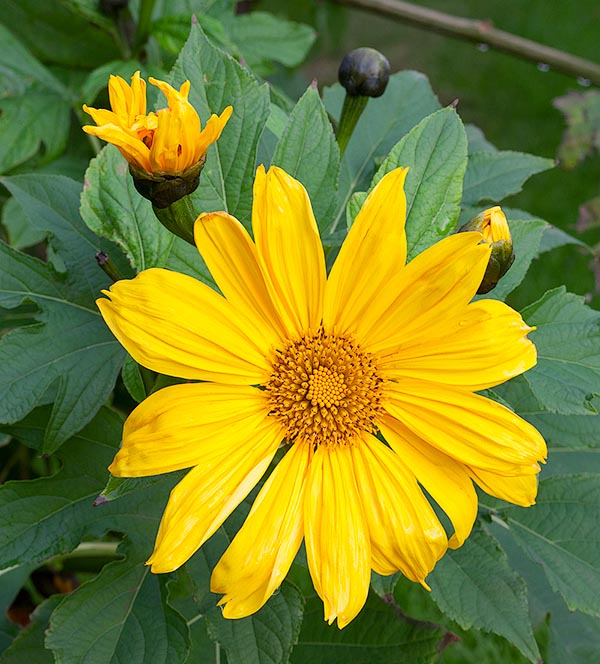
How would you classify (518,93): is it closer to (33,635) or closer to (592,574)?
(592,574)

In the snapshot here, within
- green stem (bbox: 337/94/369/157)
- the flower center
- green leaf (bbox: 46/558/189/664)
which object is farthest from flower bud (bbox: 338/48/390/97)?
green leaf (bbox: 46/558/189/664)

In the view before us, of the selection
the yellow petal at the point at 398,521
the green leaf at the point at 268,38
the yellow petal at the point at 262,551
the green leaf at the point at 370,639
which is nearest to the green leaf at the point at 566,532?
the green leaf at the point at 370,639

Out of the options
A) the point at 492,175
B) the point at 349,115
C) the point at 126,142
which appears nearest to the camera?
the point at 126,142

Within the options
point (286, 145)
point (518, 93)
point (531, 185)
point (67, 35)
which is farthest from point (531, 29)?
point (286, 145)

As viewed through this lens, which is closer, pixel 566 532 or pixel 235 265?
pixel 235 265

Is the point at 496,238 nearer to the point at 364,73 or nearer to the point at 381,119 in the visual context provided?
the point at 364,73

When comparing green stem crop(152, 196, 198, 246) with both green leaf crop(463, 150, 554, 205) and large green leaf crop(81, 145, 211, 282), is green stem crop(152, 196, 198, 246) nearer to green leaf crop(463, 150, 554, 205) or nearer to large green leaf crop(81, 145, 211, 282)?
large green leaf crop(81, 145, 211, 282)

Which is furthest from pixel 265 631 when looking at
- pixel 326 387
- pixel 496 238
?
pixel 496 238
